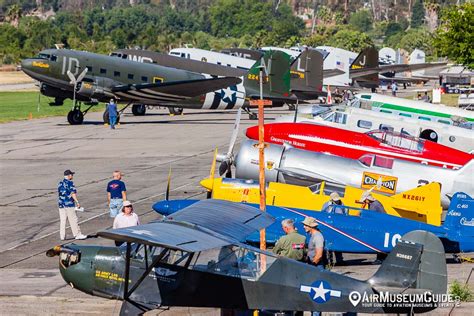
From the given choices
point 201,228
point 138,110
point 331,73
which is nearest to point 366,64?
point 331,73

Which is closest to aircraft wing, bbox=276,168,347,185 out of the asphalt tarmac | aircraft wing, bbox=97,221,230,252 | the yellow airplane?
the yellow airplane

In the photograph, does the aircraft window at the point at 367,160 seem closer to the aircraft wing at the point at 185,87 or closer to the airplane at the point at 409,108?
the airplane at the point at 409,108

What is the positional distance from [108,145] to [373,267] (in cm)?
2417

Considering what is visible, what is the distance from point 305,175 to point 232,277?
33.2ft

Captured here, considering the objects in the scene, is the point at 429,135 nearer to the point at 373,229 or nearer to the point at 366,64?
the point at 373,229

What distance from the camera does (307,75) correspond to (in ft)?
176

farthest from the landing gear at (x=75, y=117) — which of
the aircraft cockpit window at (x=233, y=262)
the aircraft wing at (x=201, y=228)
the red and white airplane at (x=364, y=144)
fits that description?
the aircraft cockpit window at (x=233, y=262)

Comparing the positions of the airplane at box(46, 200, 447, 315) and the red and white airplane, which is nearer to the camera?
the airplane at box(46, 200, 447, 315)

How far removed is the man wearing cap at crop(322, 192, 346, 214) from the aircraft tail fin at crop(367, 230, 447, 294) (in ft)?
19.0

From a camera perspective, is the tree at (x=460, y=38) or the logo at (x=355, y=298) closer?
the logo at (x=355, y=298)

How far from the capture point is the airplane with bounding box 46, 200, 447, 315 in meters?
12.6

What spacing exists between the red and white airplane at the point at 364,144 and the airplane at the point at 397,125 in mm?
3529

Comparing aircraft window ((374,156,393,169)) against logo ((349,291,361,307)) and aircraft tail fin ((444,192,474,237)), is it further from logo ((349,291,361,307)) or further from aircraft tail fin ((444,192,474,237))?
logo ((349,291,361,307))

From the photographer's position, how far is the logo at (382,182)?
22.7 metres
